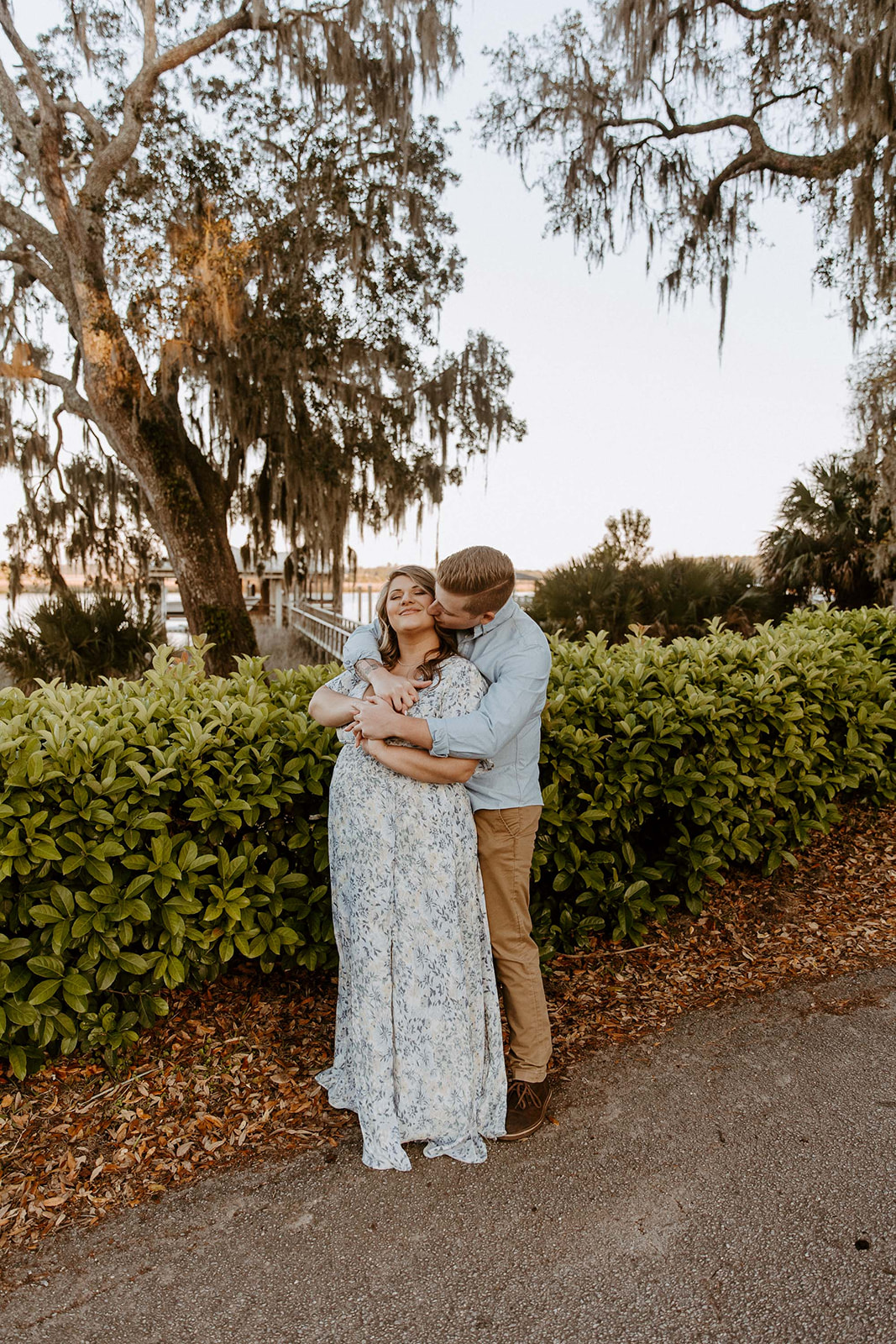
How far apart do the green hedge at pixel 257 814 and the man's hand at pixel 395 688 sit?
64 centimetres

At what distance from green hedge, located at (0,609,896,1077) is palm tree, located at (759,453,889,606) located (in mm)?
10066

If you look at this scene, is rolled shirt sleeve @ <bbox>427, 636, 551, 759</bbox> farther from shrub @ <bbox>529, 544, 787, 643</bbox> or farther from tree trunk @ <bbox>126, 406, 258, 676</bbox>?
tree trunk @ <bbox>126, 406, 258, 676</bbox>

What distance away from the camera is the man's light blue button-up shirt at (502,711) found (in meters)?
2.44

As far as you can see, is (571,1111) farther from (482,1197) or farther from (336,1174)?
(336,1174)

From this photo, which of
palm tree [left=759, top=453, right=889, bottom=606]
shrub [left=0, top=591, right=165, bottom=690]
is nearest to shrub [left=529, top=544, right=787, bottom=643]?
palm tree [left=759, top=453, right=889, bottom=606]

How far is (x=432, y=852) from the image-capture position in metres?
2.51

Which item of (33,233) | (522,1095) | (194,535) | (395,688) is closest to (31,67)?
(33,233)

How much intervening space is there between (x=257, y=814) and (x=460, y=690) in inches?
36.0

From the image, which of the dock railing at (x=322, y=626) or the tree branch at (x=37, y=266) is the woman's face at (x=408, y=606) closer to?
the dock railing at (x=322, y=626)

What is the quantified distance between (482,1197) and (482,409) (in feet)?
40.6

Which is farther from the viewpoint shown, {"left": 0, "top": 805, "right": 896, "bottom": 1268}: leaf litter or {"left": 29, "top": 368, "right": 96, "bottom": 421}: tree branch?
{"left": 29, "top": 368, "right": 96, "bottom": 421}: tree branch

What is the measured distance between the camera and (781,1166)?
2.44 m

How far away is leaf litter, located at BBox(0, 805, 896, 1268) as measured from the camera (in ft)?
8.17

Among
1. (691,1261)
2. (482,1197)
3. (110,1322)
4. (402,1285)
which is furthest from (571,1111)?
(110,1322)
